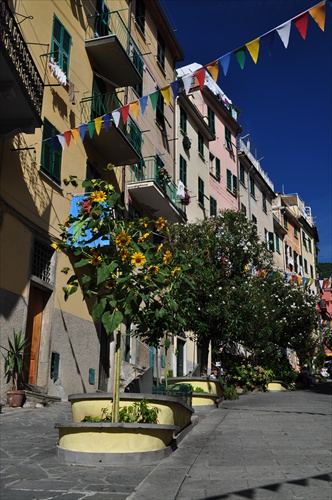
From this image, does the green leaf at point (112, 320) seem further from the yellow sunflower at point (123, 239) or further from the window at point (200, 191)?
the window at point (200, 191)

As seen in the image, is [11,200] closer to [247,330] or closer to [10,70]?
[10,70]

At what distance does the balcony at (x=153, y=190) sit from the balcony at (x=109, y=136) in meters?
1.33

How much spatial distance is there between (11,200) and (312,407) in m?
9.32

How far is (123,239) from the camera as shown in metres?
6.60

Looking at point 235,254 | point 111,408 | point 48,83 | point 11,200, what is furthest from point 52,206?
point 111,408

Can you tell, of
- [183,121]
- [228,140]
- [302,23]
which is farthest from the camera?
[228,140]

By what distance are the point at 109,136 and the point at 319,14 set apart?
10.9 metres

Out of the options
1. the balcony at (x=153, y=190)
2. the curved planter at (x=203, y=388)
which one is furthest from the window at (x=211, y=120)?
the curved planter at (x=203, y=388)

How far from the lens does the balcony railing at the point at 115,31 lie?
17797 millimetres

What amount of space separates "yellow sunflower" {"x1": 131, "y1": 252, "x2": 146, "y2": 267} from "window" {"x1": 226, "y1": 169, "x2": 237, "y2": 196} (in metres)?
27.2

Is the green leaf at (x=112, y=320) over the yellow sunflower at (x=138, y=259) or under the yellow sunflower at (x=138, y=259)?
under

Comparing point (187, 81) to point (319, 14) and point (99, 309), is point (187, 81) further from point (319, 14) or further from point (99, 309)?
point (99, 309)

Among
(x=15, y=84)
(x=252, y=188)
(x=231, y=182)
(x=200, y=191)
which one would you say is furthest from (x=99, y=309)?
(x=252, y=188)

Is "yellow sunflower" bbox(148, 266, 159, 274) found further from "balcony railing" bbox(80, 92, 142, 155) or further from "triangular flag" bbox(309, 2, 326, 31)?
"balcony railing" bbox(80, 92, 142, 155)
